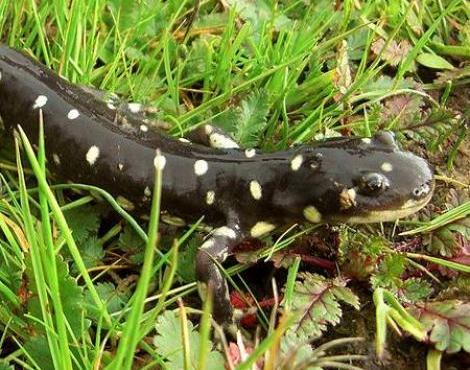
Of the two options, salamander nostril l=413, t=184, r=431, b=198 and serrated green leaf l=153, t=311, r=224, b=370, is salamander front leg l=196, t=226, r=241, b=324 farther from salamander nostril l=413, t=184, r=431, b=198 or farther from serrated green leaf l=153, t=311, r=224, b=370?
salamander nostril l=413, t=184, r=431, b=198

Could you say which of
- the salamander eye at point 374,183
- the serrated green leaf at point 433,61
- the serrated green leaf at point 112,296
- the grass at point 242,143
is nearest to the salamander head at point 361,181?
the salamander eye at point 374,183

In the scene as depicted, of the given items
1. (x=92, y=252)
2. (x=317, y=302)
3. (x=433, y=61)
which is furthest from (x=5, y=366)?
(x=433, y=61)

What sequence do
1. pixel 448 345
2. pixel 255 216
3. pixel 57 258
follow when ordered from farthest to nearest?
pixel 255 216
pixel 448 345
pixel 57 258

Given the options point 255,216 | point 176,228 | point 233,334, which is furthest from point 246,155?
point 233,334

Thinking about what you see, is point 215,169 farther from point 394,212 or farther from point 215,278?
point 394,212

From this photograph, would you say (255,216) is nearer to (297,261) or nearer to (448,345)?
(297,261)

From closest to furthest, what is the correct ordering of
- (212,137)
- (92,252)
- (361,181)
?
(361,181) → (92,252) → (212,137)

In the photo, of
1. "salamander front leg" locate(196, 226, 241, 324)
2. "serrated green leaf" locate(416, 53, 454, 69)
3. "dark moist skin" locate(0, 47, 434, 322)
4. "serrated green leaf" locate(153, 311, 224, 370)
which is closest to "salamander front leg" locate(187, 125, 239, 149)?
"dark moist skin" locate(0, 47, 434, 322)
